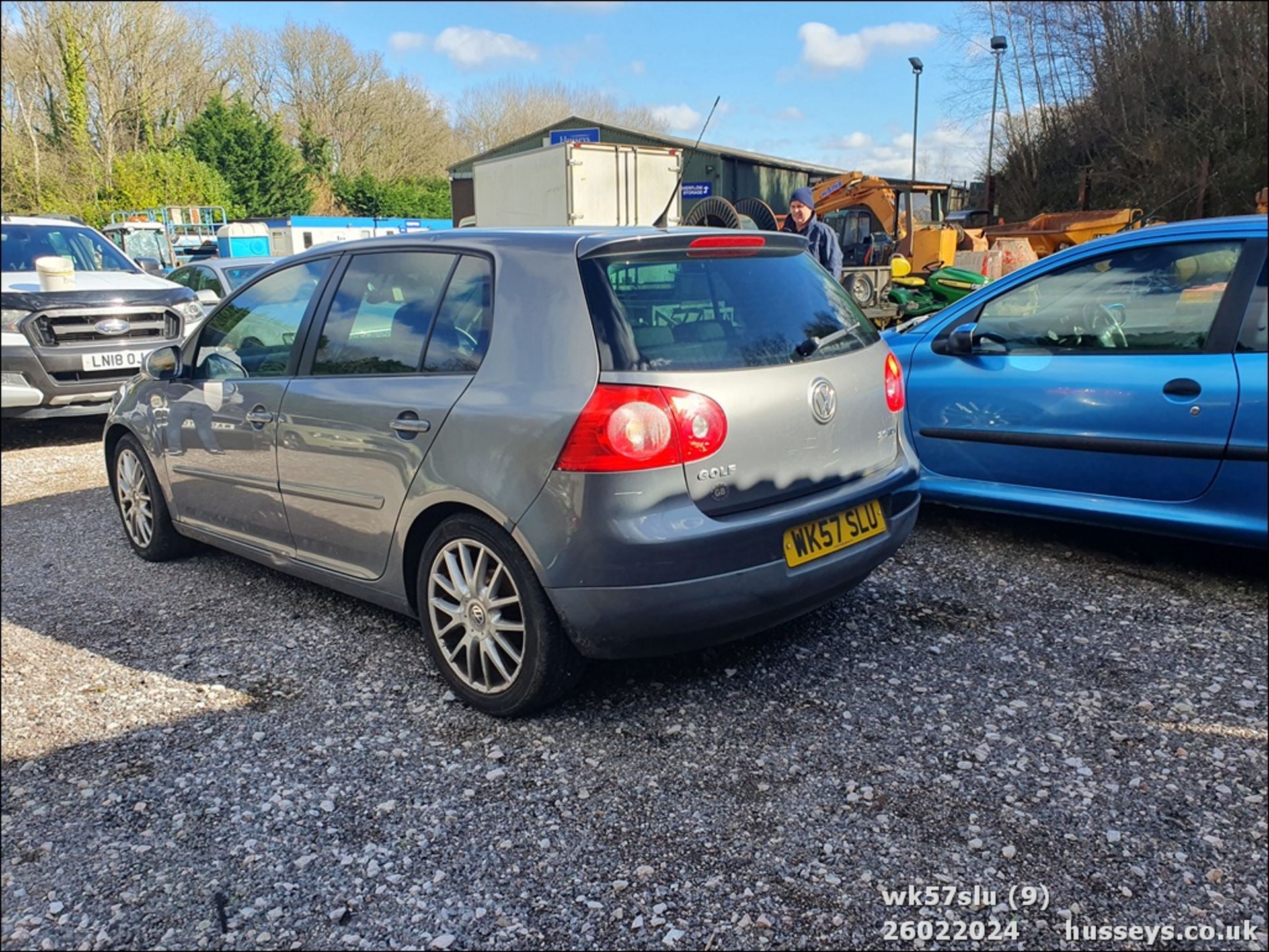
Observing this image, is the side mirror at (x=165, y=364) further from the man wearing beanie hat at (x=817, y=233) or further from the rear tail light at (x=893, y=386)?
the man wearing beanie hat at (x=817, y=233)

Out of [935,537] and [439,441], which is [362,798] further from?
[935,537]

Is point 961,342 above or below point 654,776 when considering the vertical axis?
above

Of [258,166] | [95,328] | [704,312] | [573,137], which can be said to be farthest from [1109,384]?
[258,166]

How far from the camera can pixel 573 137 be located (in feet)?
46.5

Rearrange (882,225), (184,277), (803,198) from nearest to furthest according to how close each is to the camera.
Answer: (803,198) → (184,277) → (882,225)

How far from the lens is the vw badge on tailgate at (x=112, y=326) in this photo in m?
6.48

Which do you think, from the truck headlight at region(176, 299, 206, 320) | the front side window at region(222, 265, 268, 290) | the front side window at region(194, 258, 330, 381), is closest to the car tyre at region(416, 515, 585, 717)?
the front side window at region(194, 258, 330, 381)

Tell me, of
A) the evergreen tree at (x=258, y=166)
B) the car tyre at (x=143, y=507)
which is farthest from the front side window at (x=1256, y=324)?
the evergreen tree at (x=258, y=166)

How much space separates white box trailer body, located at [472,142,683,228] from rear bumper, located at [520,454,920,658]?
1193 cm

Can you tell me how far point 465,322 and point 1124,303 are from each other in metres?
2.96

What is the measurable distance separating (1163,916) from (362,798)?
2.06m

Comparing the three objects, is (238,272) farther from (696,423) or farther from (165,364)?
(696,423)

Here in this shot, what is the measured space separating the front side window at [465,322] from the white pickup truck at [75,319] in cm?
122

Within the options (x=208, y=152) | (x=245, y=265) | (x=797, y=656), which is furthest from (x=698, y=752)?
(x=208, y=152)
